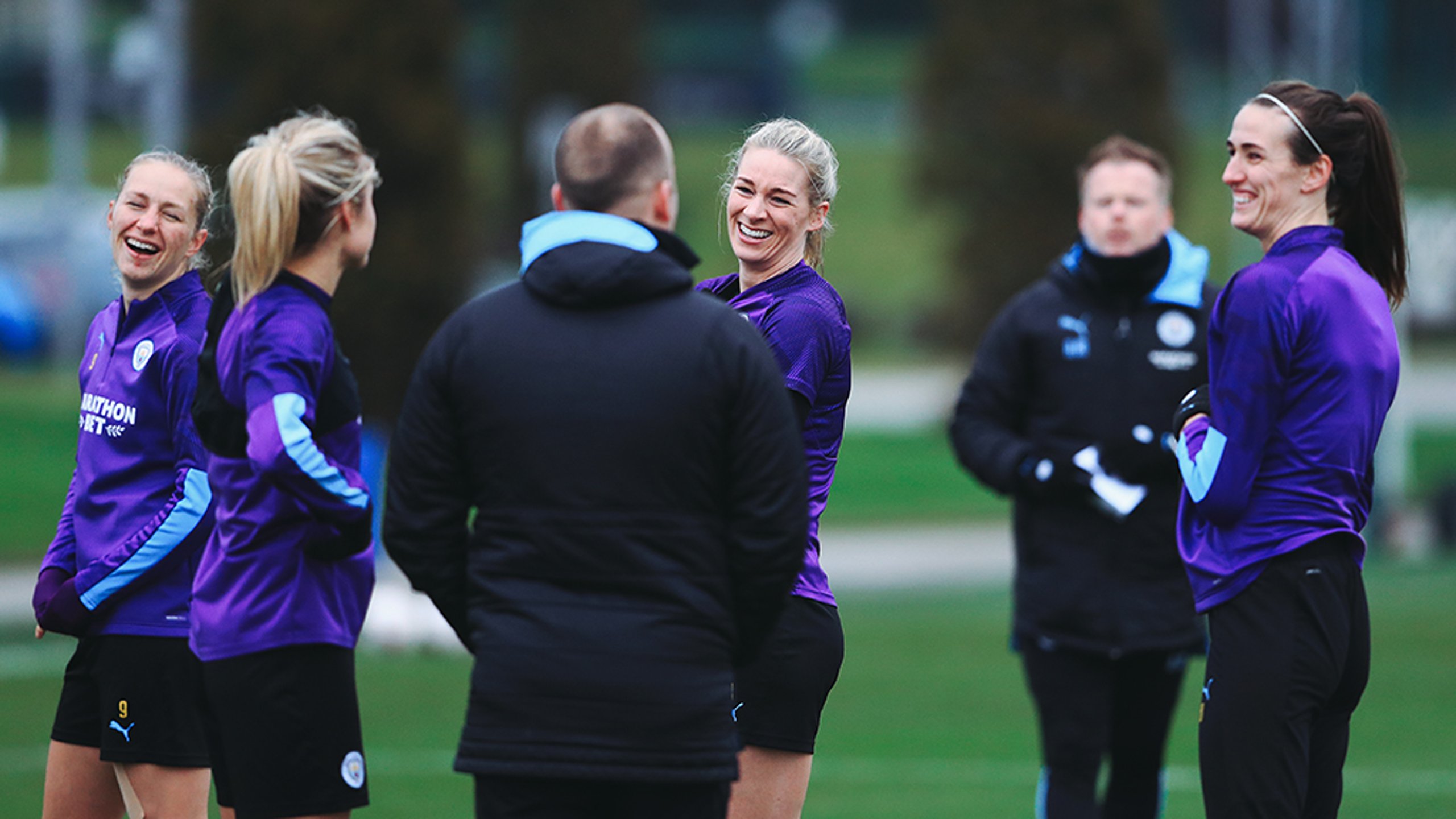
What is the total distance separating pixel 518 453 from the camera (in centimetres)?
330

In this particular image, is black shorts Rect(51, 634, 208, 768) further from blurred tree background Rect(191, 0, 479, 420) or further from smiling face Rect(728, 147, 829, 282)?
blurred tree background Rect(191, 0, 479, 420)

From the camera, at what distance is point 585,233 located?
11.0 feet

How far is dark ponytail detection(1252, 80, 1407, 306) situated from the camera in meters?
4.10

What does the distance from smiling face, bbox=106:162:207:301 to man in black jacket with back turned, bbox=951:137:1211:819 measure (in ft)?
8.69

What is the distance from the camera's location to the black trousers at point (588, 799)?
3285 mm

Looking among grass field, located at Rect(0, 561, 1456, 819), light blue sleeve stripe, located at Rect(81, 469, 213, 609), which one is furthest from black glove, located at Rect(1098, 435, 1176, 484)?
light blue sleeve stripe, located at Rect(81, 469, 213, 609)

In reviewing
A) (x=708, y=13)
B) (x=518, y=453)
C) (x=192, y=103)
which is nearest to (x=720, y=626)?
(x=518, y=453)

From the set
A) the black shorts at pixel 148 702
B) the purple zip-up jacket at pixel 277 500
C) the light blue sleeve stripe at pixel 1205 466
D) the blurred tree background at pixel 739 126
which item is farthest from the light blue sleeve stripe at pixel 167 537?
the light blue sleeve stripe at pixel 1205 466

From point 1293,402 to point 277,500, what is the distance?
2.29 meters

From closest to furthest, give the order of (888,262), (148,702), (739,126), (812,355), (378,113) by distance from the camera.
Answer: (812,355) < (148,702) < (378,113) < (888,262) < (739,126)

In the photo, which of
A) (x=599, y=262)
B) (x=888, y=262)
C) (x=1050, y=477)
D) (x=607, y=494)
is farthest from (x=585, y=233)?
(x=888, y=262)

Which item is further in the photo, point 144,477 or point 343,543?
point 144,477

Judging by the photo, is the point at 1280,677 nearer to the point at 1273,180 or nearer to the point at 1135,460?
the point at 1273,180

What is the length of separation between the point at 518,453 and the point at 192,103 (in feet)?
43.9
